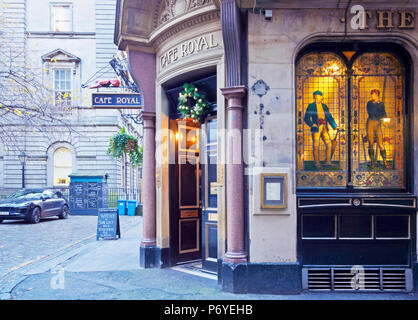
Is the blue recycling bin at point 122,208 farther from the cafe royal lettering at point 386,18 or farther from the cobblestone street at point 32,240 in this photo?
the cafe royal lettering at point 386,18

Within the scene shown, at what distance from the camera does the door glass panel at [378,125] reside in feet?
20.2

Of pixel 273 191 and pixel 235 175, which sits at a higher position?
pixel 235 175

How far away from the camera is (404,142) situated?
616cm

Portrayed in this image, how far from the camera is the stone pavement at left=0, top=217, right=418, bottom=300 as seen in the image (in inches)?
224

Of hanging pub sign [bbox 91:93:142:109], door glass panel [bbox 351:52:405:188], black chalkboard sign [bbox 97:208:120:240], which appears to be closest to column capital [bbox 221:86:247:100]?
door glass panel [bbox 351:52:405:188]

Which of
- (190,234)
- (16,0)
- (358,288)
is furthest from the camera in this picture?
(16,0)

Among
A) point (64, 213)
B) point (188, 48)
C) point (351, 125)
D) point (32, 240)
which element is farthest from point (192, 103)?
point (64, 213)

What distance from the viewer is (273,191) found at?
588 cm

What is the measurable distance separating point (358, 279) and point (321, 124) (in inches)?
104

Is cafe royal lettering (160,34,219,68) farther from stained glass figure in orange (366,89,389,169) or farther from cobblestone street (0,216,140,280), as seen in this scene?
cobblestone street (0,216,140,280)

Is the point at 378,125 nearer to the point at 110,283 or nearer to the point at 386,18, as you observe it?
the point at 386,18

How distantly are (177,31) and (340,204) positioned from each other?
449 centimetres

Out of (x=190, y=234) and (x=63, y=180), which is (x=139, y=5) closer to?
(x=190, y=234)

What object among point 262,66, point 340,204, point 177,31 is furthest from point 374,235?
point 177,31
